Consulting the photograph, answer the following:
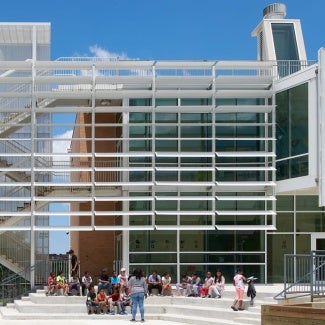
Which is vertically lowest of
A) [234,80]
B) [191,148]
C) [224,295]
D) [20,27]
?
[224,295]

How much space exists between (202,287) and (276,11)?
16.1 meters

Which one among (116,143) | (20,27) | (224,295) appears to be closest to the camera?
(224,295)

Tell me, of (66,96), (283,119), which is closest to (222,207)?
(283,119)

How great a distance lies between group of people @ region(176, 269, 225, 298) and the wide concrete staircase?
0.38 metres

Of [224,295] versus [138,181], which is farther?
[138,181]

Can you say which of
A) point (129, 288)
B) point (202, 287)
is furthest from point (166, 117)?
point (129, 288)

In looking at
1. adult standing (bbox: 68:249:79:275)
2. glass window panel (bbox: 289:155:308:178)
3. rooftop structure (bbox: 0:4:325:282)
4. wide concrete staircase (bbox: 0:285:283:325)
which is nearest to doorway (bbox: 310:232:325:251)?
rooftop structure (bbox: 0:4:325:282)

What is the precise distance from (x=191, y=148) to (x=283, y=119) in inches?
147

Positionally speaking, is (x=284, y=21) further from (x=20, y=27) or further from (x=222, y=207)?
(x=20, y=27)

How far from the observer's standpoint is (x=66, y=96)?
33406 millimetres

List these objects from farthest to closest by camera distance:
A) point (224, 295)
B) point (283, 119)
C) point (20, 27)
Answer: point (20, 27) < point (283, 119) < point (224, 295)

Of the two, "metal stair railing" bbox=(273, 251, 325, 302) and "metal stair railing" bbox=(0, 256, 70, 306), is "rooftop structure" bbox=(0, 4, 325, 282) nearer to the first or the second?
"metal stair railing" bbox=(0, 256, 70, 306)

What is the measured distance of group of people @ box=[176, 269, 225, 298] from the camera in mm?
28562

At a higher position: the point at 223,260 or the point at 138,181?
the point at 138,181
